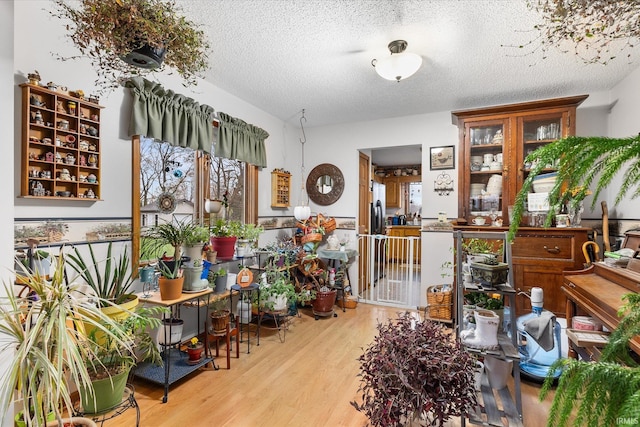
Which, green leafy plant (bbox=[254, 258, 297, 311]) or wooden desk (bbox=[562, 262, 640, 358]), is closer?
wooden desk (bbox=[562, 262, 640, 358])

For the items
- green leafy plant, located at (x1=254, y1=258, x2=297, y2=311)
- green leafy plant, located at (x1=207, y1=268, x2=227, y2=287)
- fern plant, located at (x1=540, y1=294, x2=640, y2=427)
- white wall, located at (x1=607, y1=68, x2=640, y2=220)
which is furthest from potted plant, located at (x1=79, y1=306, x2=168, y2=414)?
white wall, located at (x1=607, y1=68, x2=640, y2=220)

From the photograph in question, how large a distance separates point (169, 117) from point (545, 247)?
3730 mm

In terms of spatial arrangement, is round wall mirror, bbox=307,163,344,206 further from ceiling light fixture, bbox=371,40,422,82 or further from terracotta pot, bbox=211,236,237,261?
ceiling light fixture, bbox=371,40,422,82

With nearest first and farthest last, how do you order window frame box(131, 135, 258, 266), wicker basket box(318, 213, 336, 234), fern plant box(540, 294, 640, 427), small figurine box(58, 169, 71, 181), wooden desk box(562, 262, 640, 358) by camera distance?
fern plant box(540, 294, 640, 427), wooden desk box(562, 262, 640, 358), small figurine box(58, 169, 71, 181), window frame box(131, 135, 258, 266), wicker basket box(318, 213, 336, 234)

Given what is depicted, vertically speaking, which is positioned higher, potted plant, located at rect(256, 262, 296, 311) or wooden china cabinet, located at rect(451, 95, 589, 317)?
wooden china cabinet, located at rect(451, 95, 589, 317)

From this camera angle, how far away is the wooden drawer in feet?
9.35

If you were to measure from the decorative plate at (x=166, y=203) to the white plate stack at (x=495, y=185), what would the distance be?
3.33 m

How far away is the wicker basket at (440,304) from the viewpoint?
335 centimetres

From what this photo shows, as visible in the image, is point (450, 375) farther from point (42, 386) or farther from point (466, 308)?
point (42, 386)

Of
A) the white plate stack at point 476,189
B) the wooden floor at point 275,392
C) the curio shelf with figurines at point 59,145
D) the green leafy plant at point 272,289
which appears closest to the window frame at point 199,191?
the curio shelf with figurines at point 59,145

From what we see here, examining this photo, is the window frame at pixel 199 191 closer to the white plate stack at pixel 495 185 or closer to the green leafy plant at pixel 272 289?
Answer: the green leafy plant at pixel 272 289

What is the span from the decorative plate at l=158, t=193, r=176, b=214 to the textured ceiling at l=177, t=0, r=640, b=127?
125 centimetres

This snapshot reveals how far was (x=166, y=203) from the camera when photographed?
263cm

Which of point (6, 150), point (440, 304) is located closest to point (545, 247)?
point (440, 304)
